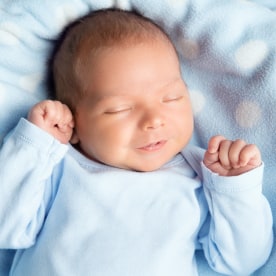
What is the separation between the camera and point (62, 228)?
50.6 inches

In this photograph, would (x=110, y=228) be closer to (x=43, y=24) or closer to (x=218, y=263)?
(x=218, y=263)

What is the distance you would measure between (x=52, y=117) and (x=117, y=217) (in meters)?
0.25

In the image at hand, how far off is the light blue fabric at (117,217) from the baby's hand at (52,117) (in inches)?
1.2

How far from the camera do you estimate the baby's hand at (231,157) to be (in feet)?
4.11

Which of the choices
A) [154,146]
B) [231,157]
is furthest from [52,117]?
[231,157]

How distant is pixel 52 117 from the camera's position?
52.2 inches

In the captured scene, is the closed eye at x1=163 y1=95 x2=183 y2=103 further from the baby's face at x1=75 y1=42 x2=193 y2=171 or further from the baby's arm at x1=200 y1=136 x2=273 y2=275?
the baby's arm at x1=200 y1=136 x2=273 y2=275

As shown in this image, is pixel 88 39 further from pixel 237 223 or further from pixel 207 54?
pixel 237 223

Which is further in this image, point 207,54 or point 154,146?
point 207,54

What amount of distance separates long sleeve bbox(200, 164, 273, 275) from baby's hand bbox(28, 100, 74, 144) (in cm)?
31

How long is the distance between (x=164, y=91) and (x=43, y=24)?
34 cm

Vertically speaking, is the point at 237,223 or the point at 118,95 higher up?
the point at 118,95

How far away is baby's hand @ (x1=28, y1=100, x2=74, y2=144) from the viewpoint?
132 cm

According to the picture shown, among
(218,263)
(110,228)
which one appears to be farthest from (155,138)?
(218,263)
